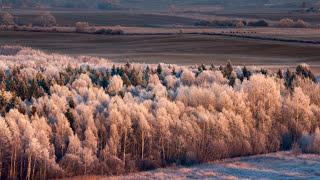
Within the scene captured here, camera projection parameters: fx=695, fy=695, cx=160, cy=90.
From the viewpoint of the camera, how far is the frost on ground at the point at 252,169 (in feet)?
60.8

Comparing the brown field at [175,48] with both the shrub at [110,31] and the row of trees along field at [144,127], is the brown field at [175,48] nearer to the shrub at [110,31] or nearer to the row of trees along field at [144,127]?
the shrub at [110,31]

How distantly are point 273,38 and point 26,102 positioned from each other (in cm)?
5417

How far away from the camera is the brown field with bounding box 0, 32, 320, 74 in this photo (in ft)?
179

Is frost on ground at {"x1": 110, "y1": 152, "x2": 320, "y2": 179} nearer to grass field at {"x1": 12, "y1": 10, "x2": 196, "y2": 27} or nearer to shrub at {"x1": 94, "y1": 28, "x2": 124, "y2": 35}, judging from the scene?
shrub at {"x1": 94, "y1": 28, "x2": 124, "y2": 35}

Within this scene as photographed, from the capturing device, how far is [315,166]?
19.4 metres

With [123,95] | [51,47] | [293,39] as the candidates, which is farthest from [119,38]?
[123,95]

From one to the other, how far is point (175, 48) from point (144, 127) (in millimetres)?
46337

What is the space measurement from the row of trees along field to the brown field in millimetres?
21836

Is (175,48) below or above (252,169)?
above

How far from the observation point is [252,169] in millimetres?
19203

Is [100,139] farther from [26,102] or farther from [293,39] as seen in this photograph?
[293,39]

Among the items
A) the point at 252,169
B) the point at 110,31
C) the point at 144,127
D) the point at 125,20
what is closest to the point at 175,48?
the point at 110,31

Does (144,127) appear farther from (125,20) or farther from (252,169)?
(125,20)

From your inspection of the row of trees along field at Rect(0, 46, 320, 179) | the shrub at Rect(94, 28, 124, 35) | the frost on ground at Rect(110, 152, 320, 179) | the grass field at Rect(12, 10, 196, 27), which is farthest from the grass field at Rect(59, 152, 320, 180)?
the grass field at Rect(12, 10, 196, 27)
